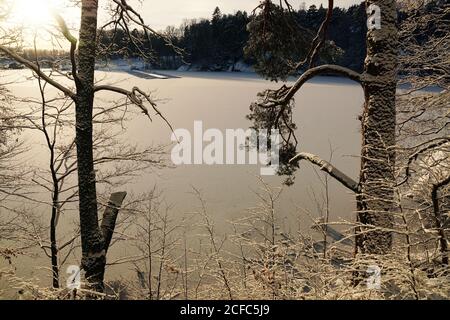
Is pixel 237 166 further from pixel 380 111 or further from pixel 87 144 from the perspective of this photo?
pixel 380 111

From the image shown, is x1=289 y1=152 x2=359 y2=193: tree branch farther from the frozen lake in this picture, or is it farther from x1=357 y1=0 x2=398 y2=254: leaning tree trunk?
the frozen lake

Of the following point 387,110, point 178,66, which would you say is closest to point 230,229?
point 387,110

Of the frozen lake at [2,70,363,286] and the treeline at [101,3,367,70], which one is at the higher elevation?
the treeline at [101,3,367,70]

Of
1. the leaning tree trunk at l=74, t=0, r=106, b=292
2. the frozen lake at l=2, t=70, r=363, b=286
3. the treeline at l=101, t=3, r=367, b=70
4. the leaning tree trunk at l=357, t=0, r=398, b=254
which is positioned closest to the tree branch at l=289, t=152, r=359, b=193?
the leaning tree trunk at l=357, t=0, r=398, b=254

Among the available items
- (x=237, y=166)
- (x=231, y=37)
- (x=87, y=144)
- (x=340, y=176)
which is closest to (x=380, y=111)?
(x=340, y=176)

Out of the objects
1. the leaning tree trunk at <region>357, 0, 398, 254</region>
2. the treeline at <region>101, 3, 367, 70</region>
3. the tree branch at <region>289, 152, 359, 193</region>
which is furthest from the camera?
the treeline at <region>101, 3, 367, 70</region>

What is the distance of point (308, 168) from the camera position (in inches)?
663

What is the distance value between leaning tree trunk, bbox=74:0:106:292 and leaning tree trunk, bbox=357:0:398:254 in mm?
3248

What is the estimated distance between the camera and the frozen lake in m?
13.0

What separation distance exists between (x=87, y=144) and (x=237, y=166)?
13.2 meters
